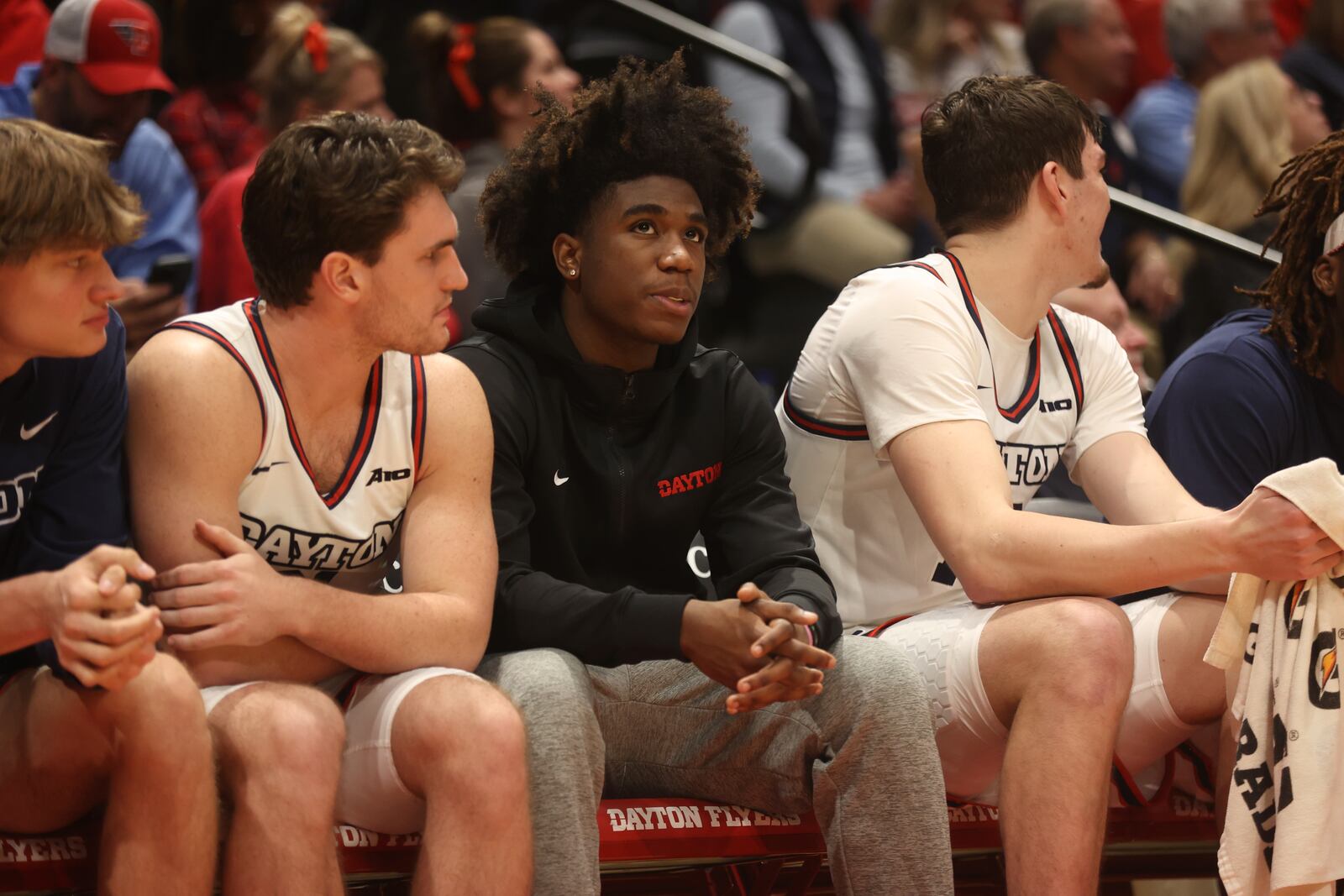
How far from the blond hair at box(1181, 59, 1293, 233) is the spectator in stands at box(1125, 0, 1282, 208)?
1.96 ft

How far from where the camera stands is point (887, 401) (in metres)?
2.79

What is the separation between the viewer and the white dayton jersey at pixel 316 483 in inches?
96.3

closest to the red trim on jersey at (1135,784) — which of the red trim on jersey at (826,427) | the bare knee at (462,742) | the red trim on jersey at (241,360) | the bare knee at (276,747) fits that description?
the red trim on jersey at (826,427)

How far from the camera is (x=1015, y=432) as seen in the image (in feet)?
9.77

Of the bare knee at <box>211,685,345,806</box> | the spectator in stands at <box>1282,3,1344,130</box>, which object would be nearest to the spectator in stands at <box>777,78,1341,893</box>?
the bare knee at <box>211,685,345,806</box>

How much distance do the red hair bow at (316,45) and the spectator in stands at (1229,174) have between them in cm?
255

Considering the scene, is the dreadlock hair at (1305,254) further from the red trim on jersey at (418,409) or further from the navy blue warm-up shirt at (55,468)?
the navy blue warm-up shirt at (55,468)

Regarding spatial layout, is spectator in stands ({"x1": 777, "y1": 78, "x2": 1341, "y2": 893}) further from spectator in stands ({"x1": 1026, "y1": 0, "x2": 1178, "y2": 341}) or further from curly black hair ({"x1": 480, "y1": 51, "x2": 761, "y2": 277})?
spectator in stands ({"x1": 1026, "y1": 0, "x2": 1178, "y2": 341})

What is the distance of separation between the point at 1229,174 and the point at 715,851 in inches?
128

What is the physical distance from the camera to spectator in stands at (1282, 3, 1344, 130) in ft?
18.6

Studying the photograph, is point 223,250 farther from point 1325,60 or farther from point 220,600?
point 1325,60

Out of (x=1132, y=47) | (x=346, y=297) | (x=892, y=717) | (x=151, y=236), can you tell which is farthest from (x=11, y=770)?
(x=1132, y=47)

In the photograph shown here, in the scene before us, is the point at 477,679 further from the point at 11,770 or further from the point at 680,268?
the point at 680,268

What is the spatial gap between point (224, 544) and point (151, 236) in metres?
2.05
